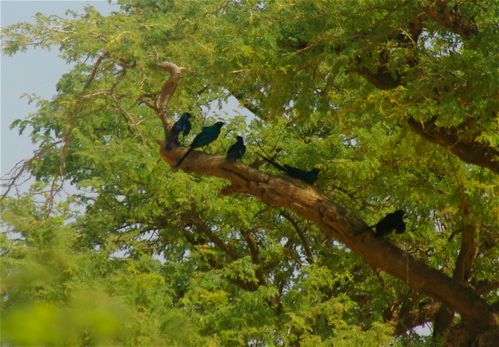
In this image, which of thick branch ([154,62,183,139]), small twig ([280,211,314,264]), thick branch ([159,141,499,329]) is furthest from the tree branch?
small twig ([280,211,314,264])

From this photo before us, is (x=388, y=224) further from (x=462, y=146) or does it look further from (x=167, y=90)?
(x=167, y=90)

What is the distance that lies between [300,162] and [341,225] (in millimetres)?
5263

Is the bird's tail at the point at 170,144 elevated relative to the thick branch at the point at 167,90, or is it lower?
lower

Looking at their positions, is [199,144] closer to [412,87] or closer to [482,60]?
[412,87]

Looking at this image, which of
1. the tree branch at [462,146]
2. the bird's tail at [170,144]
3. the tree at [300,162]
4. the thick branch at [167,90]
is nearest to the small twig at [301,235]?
the tree at [300,162]

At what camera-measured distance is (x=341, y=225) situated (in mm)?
8805

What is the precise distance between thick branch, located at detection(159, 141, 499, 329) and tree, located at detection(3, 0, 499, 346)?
2cm

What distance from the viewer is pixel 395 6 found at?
9141 millimetres

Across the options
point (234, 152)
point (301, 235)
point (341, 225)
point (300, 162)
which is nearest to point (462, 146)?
point (341, 225)

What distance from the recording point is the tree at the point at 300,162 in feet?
29.2

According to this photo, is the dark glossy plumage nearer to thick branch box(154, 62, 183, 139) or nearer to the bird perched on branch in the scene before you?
the bird perched on branch

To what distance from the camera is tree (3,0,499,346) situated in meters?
8.91

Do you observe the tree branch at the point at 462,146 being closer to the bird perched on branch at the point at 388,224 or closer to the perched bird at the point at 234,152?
the bird perched on branch at the point at 388,224

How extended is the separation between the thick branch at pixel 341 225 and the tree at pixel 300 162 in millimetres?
20
